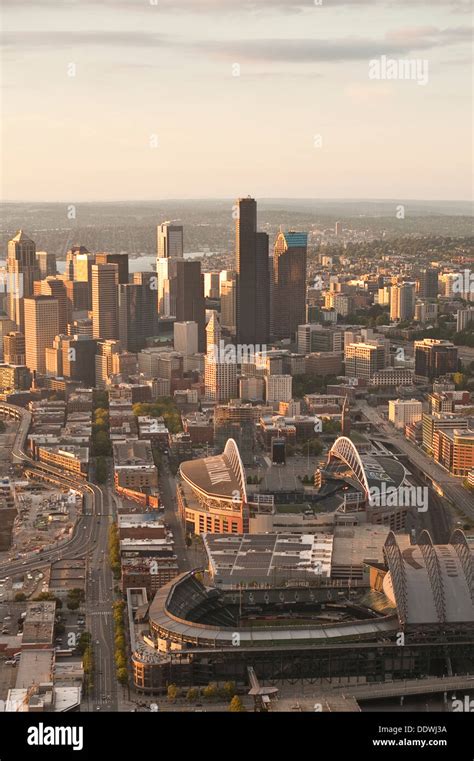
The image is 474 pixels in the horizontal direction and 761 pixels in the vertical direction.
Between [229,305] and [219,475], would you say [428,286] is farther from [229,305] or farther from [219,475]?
[219,475]

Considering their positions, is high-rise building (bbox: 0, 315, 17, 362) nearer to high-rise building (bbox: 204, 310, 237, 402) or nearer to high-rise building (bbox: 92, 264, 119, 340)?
high-rise building (bbox: 92, 264, 119, 340)

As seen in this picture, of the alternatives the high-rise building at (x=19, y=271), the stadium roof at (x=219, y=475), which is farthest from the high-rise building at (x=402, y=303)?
the stadium roof at (x=219, y=475)

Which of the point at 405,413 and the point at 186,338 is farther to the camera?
the point at 186,338

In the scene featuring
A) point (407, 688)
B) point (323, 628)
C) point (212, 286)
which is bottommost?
point (407, 688)

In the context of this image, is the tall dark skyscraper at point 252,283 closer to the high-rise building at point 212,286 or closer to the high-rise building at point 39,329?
the high-rise building at point 39,329

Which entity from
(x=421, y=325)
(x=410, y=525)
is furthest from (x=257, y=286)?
(x=410, y=525)

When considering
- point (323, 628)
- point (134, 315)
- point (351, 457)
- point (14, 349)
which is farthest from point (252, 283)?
point (323, 628)
